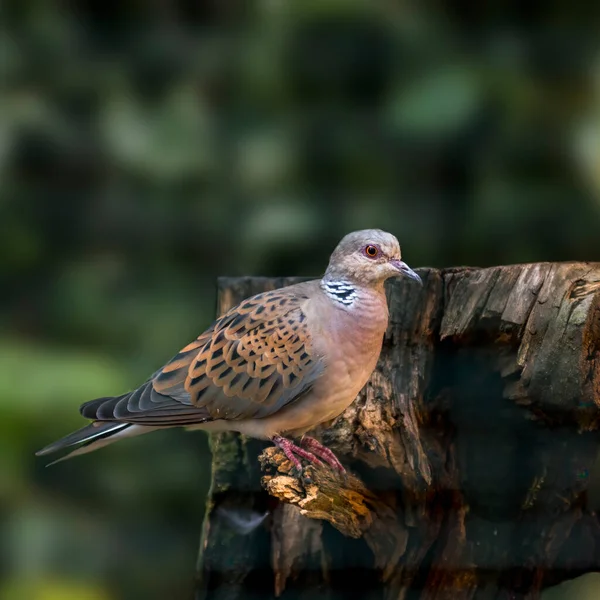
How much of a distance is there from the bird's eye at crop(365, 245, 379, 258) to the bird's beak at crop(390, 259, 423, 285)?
4 centimetres

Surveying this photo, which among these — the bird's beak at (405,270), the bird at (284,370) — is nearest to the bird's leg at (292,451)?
the bird at (284,370)

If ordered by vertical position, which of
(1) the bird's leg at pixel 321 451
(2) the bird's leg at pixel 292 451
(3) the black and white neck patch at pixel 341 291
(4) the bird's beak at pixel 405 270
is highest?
(4) the bird's beak at pixel 405 270

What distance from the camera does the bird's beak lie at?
69.4 inches

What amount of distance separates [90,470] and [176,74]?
1.24 m

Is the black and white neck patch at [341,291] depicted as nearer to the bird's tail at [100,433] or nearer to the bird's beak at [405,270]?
the bird's beak at [405,270]

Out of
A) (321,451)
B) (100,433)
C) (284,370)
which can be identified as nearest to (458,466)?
(321,451)

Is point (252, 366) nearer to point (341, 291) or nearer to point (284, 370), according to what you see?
point (284, 370)

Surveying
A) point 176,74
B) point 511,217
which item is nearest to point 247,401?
point 511,217

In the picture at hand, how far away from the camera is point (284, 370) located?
5.95ft

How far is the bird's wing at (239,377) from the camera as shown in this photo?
Answer: 1.80m

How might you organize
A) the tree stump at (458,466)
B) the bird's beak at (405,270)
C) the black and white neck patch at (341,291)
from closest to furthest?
1. the tree stump at (458,466)
2. the bird's beak at (405,270)
3. the black and white neck patch at (341,291)

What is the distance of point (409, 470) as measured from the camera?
A: 5.84ft

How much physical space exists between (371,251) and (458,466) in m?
0.45

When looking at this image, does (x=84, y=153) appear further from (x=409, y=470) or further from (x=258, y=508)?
(x=409, y=470)
